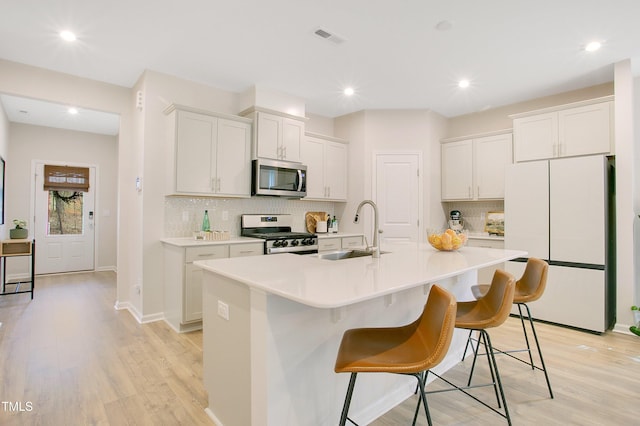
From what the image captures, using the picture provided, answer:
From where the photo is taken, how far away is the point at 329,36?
9.83ft

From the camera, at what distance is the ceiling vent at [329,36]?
292 cm

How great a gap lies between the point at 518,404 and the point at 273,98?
3922mm

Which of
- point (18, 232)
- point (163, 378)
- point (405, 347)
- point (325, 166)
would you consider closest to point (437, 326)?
point (405, 347)

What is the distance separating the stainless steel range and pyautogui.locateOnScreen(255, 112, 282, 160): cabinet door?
0.85 meters

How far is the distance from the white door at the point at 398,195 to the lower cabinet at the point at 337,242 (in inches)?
15.2

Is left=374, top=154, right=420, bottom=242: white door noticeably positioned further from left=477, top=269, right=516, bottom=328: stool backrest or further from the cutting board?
left=477, top=269, right=516, bottom=328: stool backrest

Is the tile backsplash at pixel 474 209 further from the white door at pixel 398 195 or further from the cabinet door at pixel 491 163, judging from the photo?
the white door at pixel 398 195

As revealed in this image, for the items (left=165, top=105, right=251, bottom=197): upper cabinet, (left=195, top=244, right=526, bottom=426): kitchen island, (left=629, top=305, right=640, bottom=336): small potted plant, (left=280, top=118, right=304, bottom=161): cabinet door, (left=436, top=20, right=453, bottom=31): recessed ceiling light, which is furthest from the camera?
(left=280, top=118, right=304, bottom=161): cabinet door

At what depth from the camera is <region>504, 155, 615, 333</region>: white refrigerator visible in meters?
3.40

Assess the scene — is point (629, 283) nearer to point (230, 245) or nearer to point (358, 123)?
point (358, 123)

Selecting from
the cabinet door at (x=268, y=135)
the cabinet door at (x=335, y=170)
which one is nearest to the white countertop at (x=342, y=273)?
the cabinet door at (x=268, y=135)

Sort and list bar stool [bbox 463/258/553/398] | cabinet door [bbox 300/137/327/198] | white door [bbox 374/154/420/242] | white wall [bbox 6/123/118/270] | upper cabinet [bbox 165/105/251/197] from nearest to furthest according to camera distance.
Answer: bar stool [bbox 463/258/553/398]
upper cabinet [bbox 165/105/251/197]
cabinet door [bbox 300/137/327/198]
white door [bbox 374/154/420/242]
white wall [bbox 6/123/118/270]

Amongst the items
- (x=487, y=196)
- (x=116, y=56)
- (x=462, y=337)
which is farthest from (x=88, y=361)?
(x=487, y=196)

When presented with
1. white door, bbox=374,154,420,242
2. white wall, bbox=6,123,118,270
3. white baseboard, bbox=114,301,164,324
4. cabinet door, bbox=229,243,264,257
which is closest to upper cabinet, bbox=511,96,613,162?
white door, bbox=374,154,420,242
